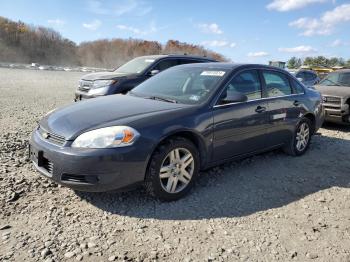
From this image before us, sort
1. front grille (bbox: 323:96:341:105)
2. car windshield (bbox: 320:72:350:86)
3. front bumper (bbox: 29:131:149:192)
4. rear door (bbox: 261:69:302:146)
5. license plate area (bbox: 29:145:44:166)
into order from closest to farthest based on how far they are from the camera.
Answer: front bumper (bbox: 29:131:149:192) < license plate area (bbox: 29:145:44:166) < rear door (bbox: 261:69:302:146) < front grille (bbox: 323:96:341:105) < car windshield (bbox: 320:72:350:86)

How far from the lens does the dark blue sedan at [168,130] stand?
3.47 metres

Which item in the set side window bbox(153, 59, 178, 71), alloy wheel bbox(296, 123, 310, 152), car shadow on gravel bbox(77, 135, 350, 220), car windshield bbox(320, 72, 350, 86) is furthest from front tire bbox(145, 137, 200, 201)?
car windshield bbox(320, 72, 350, 86)

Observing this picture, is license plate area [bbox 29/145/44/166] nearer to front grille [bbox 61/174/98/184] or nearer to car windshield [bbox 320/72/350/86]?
front grille [bbox 61/174/98/184]

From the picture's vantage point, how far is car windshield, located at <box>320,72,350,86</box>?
31.8ft

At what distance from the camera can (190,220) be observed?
11.8ft

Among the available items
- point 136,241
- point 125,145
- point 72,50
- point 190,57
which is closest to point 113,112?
point 125,145

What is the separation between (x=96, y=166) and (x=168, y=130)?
86 cm

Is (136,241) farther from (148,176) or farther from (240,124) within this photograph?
(240,124)

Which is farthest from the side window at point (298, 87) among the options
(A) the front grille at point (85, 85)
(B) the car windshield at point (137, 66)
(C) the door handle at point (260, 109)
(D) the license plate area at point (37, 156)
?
(A) the front grille at point (85, 85)

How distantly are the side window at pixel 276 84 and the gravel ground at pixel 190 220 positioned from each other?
1.23 m

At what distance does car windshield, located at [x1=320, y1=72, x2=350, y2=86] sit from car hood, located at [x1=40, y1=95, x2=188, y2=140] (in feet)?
23.4

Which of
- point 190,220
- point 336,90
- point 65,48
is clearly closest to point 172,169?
point 190,220

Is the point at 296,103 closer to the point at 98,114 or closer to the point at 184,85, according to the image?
the point at 184,85

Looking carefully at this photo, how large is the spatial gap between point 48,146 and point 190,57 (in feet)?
22.7
